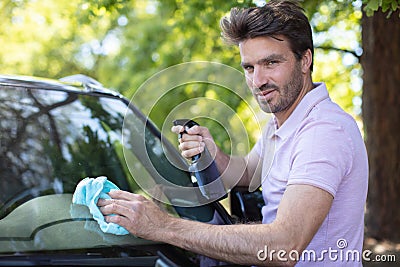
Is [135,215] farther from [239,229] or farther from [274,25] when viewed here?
[274,25]

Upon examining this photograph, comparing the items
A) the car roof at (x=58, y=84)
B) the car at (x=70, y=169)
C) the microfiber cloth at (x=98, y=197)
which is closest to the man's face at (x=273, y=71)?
the car at (x=70, y=169)

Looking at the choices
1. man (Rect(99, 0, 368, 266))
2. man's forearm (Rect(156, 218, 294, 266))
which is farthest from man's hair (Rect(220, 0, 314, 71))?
man's forearm (Rect(156, 218, 294, 266))

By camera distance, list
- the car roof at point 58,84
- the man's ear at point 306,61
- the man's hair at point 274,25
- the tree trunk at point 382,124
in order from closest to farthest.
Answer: the man's hair at point 274,25 → the man's ear at point 306,61 → the car roof at point 58,84 → the tree trunk at point 382,124

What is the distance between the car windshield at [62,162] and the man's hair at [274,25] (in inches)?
29.8

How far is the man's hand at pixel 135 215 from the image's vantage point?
202cm

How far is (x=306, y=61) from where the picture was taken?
252 centimetres

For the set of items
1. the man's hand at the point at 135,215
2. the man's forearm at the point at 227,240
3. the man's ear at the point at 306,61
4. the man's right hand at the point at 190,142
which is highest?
the man's ear at the point at 306,61

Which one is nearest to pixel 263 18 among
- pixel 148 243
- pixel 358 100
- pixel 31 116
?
pixel 148 243

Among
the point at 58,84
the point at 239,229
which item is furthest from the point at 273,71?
the point at 58,84

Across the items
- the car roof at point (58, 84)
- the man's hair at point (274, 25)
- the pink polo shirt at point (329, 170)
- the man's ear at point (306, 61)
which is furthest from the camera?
the car roof at point (58, 84)

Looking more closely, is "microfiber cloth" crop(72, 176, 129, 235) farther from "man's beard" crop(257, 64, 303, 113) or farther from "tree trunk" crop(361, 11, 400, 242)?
"tree trunk" crop(361, 11, 400, 242)

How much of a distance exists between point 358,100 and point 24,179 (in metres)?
6.23

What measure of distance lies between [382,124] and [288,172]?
3.26 meters

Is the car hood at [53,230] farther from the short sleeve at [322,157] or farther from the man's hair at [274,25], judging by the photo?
the man's hair at [274,25]
